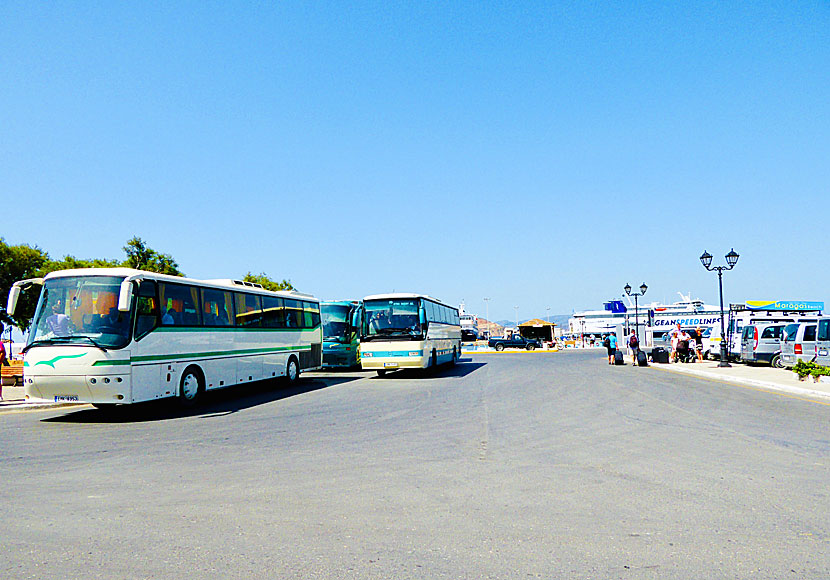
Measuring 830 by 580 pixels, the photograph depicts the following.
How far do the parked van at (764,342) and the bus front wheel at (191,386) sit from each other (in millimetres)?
22772

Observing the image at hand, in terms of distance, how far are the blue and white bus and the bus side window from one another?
14.1m

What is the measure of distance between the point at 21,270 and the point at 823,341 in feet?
154

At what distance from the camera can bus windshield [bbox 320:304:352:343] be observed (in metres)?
27.7

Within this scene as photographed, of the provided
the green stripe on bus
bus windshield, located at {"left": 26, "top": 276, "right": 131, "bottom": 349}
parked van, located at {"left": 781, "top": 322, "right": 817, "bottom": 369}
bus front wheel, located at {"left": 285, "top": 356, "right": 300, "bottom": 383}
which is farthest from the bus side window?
parked van, located at {"left": 781, "top": 322, "right": 817, "bottom": 369}

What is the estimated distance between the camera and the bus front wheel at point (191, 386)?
14.7 meters

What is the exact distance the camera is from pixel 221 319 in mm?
16516

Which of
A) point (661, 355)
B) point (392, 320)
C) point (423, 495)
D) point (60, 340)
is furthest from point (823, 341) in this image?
point (60, 340)

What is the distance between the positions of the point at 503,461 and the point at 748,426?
5.30 metres

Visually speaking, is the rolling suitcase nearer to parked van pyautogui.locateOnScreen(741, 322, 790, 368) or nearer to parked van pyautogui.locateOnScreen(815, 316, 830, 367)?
parked van pyautogui.locateOnScreen(741, 322, 790, 368)

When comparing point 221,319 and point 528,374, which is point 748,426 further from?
point 528,374

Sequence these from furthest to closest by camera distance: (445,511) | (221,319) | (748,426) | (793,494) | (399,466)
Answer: (221,319)
(748,426)
(399,466)
(793,494)
(445,511)

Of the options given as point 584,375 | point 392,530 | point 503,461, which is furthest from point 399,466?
point 584,375

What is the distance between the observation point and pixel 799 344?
76.8ft

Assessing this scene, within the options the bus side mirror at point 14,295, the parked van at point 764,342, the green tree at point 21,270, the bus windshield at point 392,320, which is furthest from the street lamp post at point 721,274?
the green tree at point 21,270
